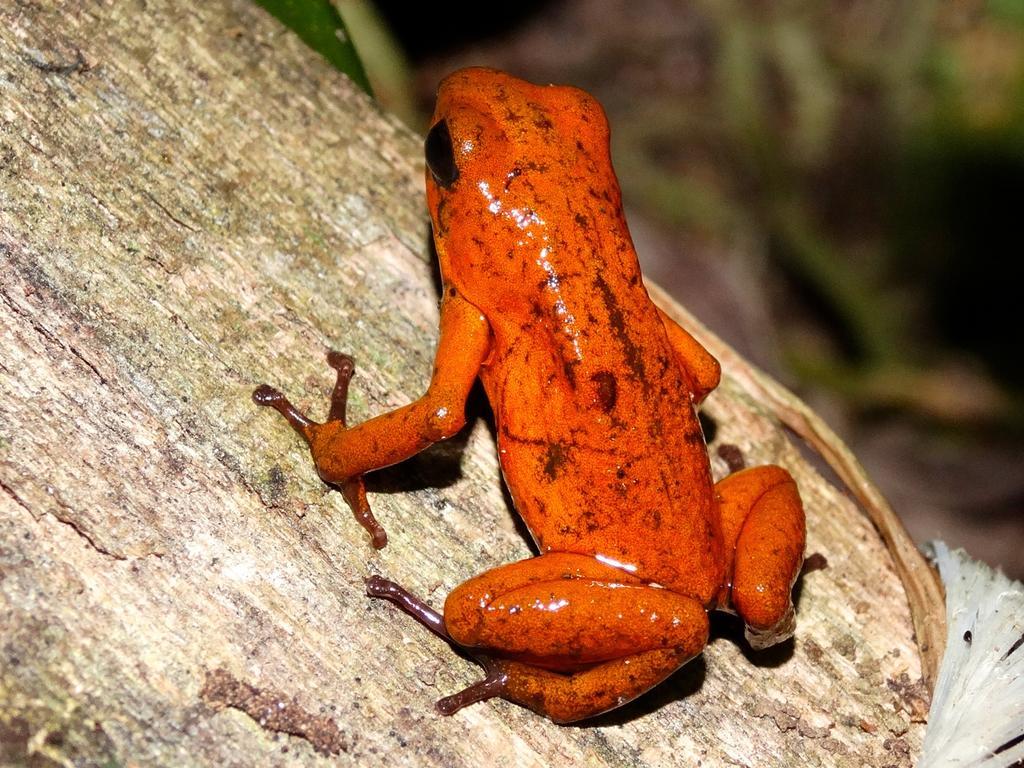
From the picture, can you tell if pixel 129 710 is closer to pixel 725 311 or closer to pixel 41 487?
pixel 41 487

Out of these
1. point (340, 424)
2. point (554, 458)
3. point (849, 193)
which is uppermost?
point (849, 193)

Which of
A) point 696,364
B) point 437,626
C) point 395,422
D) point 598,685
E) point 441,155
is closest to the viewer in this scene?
point 598,685

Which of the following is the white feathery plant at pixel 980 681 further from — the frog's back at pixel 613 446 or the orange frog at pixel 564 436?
the frog's back at pixel 613 446

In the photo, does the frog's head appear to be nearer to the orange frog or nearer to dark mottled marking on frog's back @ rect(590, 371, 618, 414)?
the orange frog

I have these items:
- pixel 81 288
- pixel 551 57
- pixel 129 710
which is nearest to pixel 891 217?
pixel 551 57

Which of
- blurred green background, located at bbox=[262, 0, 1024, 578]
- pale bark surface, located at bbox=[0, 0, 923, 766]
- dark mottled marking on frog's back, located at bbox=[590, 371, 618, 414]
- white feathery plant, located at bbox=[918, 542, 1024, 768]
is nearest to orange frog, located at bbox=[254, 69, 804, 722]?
dark mottled marking on frog's back, located at bbox=[590, 371, 618, 414]

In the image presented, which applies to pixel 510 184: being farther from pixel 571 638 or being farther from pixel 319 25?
pixel 571 638

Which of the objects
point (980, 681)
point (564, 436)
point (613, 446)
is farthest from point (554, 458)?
point (980, 681)
